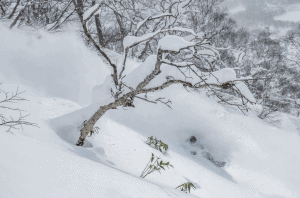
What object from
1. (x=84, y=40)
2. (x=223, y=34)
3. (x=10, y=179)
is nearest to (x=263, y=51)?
(x=223, y=34)

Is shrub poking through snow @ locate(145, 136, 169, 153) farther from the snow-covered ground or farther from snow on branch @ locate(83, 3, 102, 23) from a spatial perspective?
snow on branch @ locate(83, 3, 102, 23)

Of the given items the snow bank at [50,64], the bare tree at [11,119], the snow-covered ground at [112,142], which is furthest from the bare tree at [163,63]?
the snow bank at [50,64]

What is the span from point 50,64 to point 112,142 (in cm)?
270

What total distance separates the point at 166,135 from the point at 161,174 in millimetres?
2714

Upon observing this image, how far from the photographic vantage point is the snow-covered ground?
3.78ft

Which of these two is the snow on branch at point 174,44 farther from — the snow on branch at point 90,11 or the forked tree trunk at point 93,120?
the forked tree trunk at point 93,120

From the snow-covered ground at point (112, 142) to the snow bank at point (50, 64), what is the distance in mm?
22

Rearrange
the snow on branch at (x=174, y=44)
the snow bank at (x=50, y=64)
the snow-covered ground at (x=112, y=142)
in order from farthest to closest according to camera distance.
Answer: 1. the snow bank at (x=50, y=64)
2. the snow on branch at (x=174, y=44)
3. the snow-covered ground at (x=112, y=142)

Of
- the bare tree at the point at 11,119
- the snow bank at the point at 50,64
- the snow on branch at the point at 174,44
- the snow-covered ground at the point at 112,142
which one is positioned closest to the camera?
the snow-covered ground at the point at 112,142

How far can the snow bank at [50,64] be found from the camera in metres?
3.83

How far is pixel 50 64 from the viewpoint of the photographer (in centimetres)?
444

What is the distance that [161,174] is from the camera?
2.62 meters

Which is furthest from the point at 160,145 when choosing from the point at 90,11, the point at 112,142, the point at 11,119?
the point at 90,11

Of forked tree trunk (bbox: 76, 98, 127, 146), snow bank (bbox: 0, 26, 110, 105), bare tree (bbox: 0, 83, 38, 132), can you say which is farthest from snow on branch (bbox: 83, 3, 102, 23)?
snow bank (bbox: 0, 26, 110, 105)
